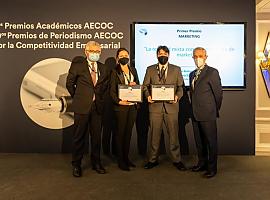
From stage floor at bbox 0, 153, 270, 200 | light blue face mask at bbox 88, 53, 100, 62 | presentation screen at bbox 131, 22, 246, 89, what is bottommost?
stage floor at bbox 0, 153, 270, 200

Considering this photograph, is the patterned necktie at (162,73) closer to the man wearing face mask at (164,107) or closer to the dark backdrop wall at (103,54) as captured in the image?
the man wearing face mask at (164,107)

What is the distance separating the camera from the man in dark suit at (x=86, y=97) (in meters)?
3.75

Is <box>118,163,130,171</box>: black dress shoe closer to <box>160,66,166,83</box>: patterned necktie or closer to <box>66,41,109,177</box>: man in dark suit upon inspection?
<box>66,41,109,177</box>: man in dark suit

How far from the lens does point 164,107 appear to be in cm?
402

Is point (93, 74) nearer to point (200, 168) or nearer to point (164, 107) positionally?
point (164, 107)

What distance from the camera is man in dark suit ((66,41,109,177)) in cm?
375

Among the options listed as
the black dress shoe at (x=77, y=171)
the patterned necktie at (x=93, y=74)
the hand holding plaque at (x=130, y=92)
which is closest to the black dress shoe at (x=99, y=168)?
the black dress shoe at (x=77, y=171)

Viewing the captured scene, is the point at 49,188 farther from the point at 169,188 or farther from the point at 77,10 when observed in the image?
the point at 77,10

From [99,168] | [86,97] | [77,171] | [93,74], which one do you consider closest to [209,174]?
[99,168]

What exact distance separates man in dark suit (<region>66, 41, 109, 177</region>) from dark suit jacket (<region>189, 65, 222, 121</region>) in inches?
45.0

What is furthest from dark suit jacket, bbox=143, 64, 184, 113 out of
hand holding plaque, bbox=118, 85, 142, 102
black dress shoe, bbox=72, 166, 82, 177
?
black dress shoe, bbox=72, 166, 82, 177

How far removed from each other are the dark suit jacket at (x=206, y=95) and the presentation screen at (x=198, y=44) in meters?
0.94

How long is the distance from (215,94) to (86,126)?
1576 mm

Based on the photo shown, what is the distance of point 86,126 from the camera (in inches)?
149
